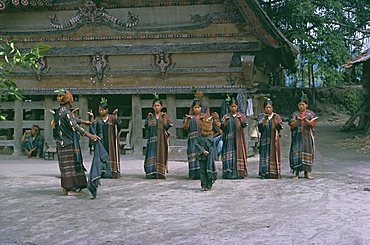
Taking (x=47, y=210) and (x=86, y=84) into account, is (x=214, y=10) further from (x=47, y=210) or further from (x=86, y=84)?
(x=47, y=210)

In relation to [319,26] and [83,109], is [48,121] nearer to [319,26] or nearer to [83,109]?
[83,109]

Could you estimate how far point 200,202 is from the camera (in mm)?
8242

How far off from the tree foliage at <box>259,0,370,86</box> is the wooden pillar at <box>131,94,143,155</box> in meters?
10.7

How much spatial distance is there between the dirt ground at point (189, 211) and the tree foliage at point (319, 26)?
12055 mm

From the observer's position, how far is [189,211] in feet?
25.0

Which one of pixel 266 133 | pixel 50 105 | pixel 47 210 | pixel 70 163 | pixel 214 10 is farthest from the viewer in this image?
pixel 50 105

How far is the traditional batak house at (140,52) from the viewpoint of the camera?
13555mm

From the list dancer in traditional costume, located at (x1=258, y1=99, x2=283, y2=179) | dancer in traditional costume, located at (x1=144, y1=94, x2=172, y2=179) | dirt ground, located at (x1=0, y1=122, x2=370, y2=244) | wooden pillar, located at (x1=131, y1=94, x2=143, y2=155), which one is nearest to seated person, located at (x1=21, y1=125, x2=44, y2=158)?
wooden pillar, located at (x1=131, y1=94, x2=143, y2=155)

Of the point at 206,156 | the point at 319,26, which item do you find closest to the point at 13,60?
the point at 206,156

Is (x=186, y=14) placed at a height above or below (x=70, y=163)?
above

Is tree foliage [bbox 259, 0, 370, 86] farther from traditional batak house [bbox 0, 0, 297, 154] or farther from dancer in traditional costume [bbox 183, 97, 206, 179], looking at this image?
dancer in traditional costume [bbox 183, 97, 206, 179]

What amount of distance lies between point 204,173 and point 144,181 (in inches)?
67.8

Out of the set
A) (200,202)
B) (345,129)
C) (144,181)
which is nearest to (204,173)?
(200,202)

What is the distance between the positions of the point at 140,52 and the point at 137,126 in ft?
6.47
